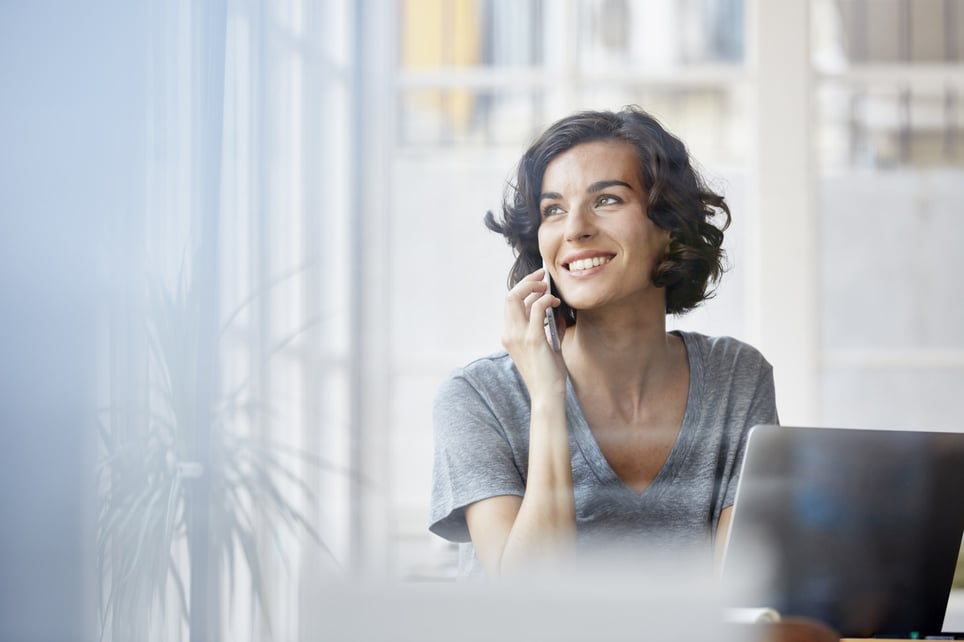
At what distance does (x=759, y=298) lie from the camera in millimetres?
1893

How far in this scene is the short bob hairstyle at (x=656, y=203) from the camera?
5.49ft

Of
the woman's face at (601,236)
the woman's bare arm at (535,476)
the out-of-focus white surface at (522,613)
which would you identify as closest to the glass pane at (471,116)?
the woman's face at (601,236)

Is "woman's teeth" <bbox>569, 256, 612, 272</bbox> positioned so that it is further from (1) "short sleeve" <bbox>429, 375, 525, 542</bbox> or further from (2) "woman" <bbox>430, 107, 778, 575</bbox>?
(1) "short sleeve" <bbox>429, 375, 525, 542</bbox>

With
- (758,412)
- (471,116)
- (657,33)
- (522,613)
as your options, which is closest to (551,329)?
(758,412)

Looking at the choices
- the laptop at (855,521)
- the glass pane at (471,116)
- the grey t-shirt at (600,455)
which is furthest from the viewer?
the glass pane at (471,116)

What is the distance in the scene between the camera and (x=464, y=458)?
1.63m

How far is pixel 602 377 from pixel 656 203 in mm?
304

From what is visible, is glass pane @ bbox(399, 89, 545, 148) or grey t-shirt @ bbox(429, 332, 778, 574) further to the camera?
glass pane @ bbox(399, 89, 545, 148)

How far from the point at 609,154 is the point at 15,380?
0.97 meters

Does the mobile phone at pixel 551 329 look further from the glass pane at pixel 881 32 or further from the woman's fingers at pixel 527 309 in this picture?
the glass pane at pixel 881 32

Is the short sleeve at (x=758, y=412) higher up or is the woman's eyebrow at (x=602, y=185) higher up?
the woman's eyebrow at (x=602, y=185)

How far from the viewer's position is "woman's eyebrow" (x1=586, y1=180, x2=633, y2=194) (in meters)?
1.64

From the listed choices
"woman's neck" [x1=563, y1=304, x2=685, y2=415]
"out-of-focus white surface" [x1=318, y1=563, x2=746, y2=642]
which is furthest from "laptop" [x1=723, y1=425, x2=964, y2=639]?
"woman's neck" [x1=563, y1=304, x2=685, y2=415]

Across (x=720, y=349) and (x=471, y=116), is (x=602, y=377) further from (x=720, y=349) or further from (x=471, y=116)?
(x=471, y=116)
